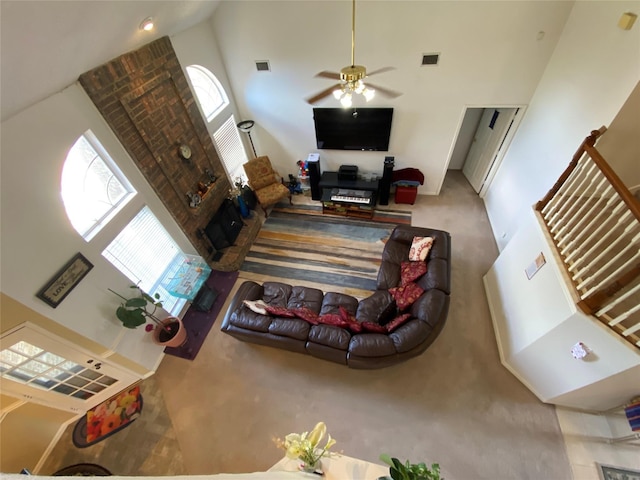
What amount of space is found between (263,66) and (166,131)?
195 cm

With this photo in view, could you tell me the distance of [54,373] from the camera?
9.54ft

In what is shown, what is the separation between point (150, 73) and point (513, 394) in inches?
227

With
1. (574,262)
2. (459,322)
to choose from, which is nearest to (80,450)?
(459,322)

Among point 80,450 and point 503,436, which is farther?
point 80,450

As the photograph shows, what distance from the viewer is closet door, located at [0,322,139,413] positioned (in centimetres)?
251

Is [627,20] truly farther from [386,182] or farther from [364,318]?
[364,318]

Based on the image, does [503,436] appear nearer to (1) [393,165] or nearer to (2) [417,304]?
(2) [417,304]

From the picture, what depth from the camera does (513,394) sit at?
3.15m

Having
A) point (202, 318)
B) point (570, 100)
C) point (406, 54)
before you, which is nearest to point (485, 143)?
point (570, 100)

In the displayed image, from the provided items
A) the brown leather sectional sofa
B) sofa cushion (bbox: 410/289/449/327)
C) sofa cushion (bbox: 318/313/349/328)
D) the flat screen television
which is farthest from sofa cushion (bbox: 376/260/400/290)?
the flat screen television

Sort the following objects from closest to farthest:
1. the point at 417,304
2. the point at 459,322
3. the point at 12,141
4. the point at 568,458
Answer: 1. the point at 12,141
2. the point at 568,458
3. the point at 417,304
4. the point at 459,322

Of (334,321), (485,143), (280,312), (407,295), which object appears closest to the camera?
(334,321)

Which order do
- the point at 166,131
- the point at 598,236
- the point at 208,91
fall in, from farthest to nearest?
1. the point at 208,91
2. the point at 166,131
3. the point at 598,236

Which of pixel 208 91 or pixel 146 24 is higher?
pixel 208 91
